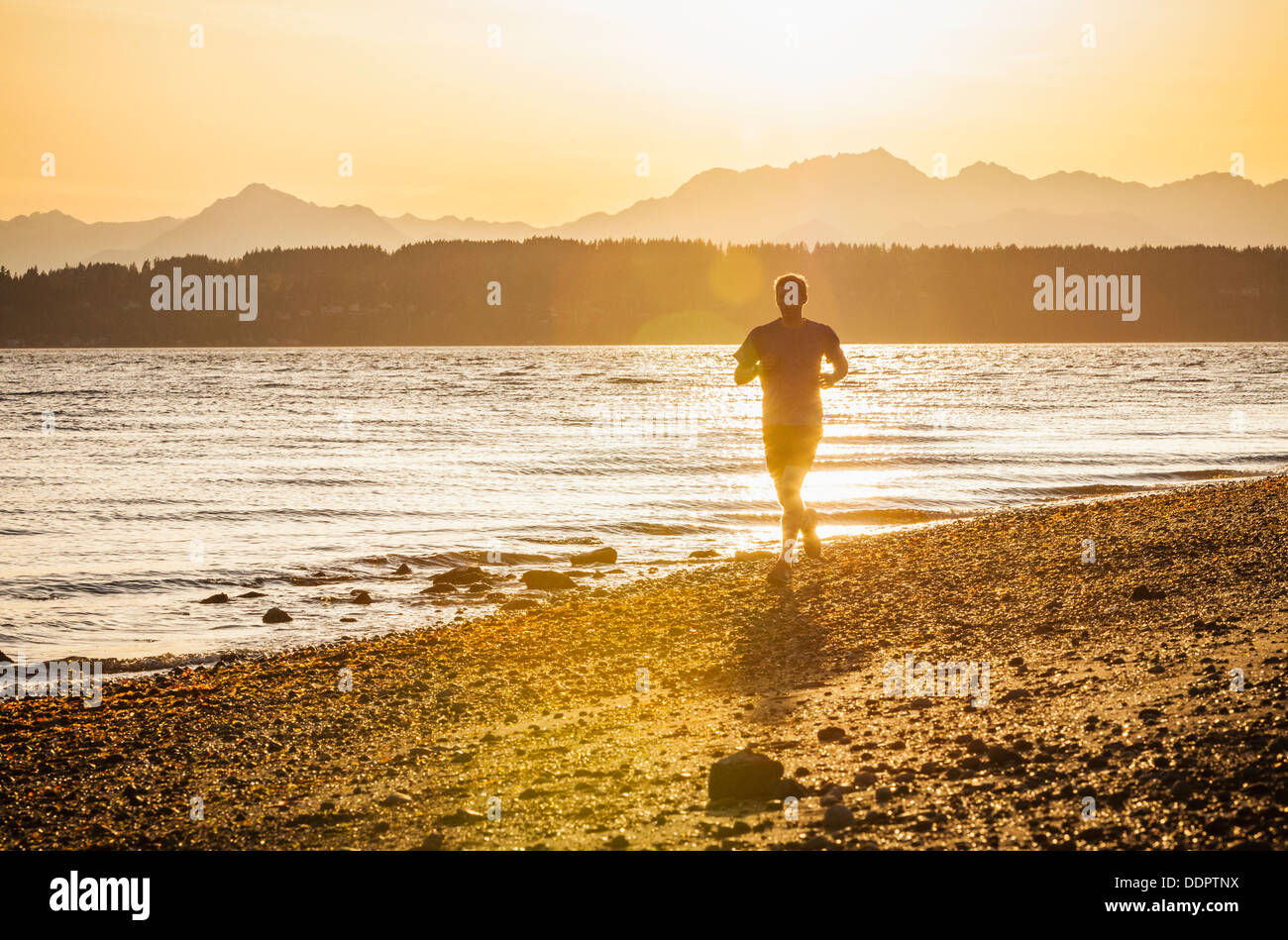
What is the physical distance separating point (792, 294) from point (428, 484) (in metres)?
17.1

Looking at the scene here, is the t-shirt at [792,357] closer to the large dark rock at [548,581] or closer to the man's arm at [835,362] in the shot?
the man's arm at [835,362]

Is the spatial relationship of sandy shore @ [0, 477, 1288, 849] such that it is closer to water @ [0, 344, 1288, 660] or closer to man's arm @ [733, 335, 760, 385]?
man's arm @ [733, 335, 760, 385]

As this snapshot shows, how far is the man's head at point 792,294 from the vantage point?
10234 millimetres

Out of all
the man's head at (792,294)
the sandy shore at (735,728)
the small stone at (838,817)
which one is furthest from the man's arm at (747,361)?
the small stone at (838,817)

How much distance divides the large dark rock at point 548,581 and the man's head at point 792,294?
15.2 ft

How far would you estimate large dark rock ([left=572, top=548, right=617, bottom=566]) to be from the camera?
15.1 meters

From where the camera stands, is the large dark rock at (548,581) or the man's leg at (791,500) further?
the large dark rock at (548,581)

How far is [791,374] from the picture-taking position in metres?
10.5

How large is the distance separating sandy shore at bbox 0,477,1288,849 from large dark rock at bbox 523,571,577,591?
228 cm

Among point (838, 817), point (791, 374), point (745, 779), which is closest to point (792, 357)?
point (791, 374)

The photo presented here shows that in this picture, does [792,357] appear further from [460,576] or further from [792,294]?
[460,576]

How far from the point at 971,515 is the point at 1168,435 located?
66.4 feet

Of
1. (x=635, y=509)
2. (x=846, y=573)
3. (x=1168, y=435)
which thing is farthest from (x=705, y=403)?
(x=846, y=573)
